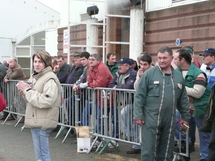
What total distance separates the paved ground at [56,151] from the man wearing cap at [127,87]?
37cm

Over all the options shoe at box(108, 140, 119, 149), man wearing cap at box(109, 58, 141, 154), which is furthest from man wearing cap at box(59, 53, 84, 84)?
shoe at box(108, 140, 119, 149)

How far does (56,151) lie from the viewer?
24.8ft

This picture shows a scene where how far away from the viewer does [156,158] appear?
5.28 meters

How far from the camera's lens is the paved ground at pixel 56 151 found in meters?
6.99

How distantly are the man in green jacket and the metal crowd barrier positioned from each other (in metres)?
0.38

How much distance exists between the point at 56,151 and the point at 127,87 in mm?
1898

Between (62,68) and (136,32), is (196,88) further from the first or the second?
(136,32)

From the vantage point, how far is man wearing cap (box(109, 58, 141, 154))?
267 inches

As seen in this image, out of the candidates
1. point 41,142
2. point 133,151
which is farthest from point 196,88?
point 41,142

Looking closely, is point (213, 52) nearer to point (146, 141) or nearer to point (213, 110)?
point (146, 141)

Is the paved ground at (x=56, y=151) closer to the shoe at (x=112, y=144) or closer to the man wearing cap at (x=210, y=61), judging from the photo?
the shoe at (x=112, y=144)

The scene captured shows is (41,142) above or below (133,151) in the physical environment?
above

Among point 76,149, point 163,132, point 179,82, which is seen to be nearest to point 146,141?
point 163,132

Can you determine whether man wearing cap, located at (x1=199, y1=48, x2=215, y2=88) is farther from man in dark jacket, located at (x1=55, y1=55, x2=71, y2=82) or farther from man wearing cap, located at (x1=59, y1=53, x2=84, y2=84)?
man in dark jacket, located at (x1=55, y1=55, x2=71, y2=82)
